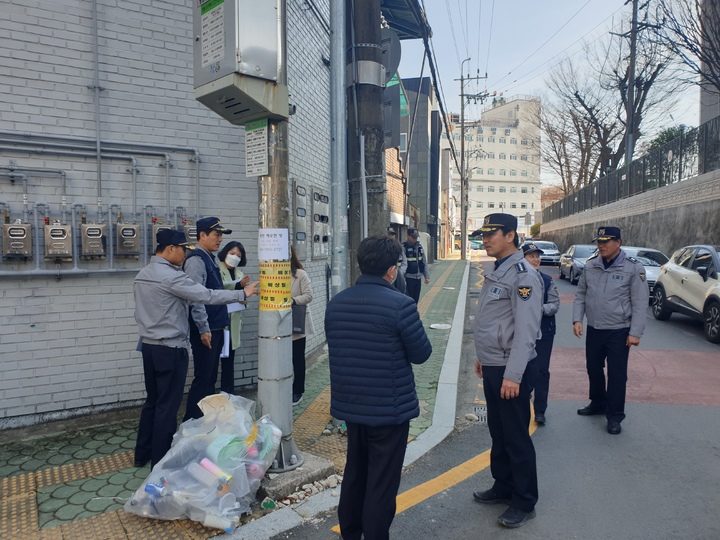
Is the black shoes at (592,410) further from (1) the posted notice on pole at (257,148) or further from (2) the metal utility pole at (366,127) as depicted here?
(1) the posted notice on pole at (257,148)

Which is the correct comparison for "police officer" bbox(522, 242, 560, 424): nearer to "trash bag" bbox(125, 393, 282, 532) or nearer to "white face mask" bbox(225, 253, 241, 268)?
"trash bag" bbox(125, 393, 282, 532)

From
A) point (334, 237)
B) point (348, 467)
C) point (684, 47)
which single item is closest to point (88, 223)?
point (334, 237)

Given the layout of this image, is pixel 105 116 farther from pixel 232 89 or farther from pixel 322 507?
pixel 322 507

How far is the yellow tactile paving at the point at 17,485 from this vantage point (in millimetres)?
3632

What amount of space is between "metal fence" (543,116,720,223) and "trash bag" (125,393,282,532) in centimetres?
1908

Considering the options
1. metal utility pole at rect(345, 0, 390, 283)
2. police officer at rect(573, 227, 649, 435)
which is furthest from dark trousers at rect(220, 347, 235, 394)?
police officer at rect(573, 227, 649, 435)

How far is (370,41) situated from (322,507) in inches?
164

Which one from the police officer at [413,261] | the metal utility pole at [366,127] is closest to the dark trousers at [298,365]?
the metal utility pole at [366,127]

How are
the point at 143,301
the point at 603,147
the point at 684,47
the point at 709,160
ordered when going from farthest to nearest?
1. the point at 603,147
2. the point at 709,160
3. the point at 684,47
4. the point at 143,301

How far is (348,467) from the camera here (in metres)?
2.89

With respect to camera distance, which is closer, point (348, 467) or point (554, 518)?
point (348, 467)

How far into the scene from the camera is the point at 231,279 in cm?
501

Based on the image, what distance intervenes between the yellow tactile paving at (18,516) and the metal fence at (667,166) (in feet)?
66.5

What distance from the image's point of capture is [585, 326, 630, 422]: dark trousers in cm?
488
